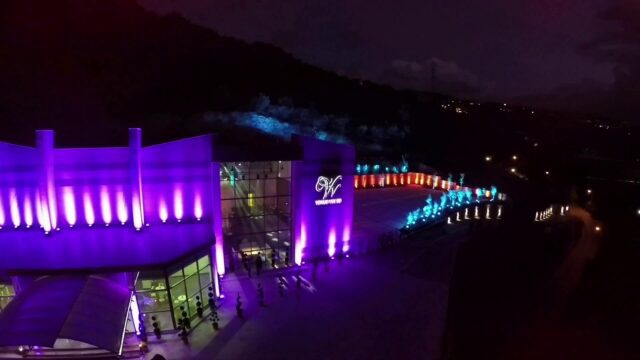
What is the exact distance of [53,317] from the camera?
45.1ft

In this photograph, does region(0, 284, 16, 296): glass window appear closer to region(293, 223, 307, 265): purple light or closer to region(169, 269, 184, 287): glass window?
region(169, 269, 184, 287): glass window

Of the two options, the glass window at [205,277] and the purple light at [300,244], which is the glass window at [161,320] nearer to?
the glass window at [205,277]

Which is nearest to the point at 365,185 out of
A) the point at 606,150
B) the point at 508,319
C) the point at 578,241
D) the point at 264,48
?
the point at 578,241

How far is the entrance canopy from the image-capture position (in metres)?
13.1

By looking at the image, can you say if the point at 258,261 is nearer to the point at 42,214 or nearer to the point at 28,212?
the point at 42,214

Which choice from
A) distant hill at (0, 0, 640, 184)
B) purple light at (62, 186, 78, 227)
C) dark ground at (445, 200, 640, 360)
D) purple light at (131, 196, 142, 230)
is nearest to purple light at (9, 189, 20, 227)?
purple light at (62, 186, 78, 227)

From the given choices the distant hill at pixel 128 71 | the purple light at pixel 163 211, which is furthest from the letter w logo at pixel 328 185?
the distant hill at pixel 128 71

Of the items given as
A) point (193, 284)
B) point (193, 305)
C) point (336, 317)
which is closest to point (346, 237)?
point (336, 317)

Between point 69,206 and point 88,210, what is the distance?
0.90 meters

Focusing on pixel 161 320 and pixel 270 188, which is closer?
pixel 161 320

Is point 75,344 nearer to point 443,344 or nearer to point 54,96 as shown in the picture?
point 443,344

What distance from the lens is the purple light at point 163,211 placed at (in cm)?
2189

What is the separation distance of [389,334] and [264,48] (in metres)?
115

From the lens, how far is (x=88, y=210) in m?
20.9
